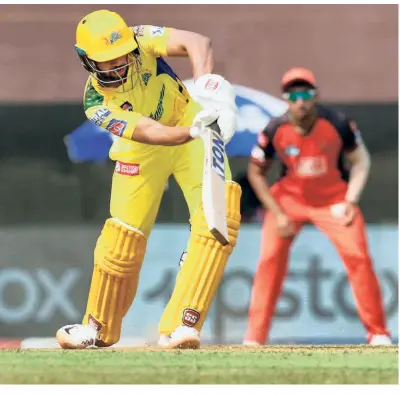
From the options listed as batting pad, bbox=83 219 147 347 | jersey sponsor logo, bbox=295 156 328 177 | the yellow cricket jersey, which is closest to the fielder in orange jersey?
jersey sponsor logo, bbox=295 156 328 177

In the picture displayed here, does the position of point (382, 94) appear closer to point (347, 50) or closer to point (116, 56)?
point (347, 50)

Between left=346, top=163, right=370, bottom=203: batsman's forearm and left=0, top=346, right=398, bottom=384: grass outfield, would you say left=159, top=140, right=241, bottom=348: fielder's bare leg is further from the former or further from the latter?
left=346, top=163, right=370, bottom=203: batsman's forearm

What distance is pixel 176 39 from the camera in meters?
6.40

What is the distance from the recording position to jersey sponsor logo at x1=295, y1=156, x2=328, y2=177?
8742 mm

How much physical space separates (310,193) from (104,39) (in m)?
3.09

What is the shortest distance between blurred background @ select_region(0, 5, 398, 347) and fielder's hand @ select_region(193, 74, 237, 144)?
3.72m

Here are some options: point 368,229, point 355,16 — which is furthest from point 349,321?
point 355,16

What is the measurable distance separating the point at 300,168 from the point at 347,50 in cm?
166

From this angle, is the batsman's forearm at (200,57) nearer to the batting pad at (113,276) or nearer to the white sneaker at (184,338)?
the batting pad at (113,276)

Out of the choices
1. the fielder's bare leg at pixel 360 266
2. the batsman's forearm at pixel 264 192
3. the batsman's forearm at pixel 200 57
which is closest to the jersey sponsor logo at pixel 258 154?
the batsman's forearm at pixel 264 192

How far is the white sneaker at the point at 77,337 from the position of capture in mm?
6590

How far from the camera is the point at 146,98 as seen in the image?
252 inches

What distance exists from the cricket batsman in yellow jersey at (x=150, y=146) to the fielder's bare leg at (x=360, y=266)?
86.4 inches

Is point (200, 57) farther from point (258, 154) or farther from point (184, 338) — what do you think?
point (258, 154)
